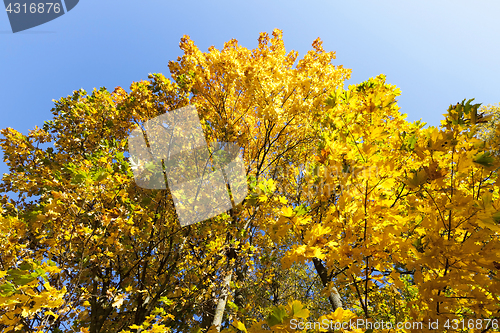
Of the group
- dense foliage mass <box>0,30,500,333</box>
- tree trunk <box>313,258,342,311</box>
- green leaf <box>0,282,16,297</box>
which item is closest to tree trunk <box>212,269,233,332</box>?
dense foliage mass <box>0,30,500,333</box>

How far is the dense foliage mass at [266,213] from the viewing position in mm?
1513

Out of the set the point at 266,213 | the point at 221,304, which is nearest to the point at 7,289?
the point at 221,304

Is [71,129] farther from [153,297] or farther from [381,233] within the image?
[381,233]

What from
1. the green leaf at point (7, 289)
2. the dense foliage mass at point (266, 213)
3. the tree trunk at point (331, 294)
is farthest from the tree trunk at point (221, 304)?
the green leaf at point (7, 289)

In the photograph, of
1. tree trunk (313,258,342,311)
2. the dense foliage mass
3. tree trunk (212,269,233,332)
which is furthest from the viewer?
tree trunk (212,269,233,332)

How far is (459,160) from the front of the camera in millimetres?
1507

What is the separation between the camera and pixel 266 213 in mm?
5398

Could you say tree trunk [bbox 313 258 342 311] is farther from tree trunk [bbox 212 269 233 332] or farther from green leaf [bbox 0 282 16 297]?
green leaf [bbox 0 282 16 297]

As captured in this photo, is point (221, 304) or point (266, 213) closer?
point (221, 304)

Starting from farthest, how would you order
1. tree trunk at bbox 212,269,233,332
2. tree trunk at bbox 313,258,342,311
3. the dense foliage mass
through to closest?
tree trunk at bbox 212,269,233,332 < tree trunk at bbox 313,258,342,311 < the dense foliage mass

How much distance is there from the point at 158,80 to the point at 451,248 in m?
4.23

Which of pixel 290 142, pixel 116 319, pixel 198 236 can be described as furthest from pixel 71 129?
pixel 290 142

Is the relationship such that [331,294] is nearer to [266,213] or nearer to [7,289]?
[266,213]

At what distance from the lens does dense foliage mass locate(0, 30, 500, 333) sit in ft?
4.96
